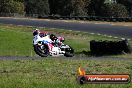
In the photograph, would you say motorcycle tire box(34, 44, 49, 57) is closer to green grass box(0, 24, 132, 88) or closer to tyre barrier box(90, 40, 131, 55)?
green grass box(0, 24, 132, 88)

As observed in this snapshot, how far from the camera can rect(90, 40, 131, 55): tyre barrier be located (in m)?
22.7

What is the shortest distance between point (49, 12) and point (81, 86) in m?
93.2

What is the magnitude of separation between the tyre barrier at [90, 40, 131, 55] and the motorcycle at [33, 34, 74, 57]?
259 inches

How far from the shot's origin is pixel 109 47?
74.6 ft

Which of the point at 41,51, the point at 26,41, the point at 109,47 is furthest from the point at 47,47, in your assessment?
the point at 26,41

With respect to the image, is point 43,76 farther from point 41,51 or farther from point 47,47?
point 41,51

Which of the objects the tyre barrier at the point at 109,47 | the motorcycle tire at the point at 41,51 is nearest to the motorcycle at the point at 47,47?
the motorcycle tire at the point at 41,51

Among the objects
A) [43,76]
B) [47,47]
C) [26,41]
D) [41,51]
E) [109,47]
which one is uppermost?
[43,76]

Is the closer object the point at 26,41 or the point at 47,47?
the point at 47,47

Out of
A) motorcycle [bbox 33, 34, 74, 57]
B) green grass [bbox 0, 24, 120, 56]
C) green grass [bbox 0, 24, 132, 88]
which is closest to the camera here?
green grass [bbox 0, 24, 132, 88]

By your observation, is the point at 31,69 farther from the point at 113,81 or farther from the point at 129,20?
Result: the point at 129,20

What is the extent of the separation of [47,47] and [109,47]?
24.1 ft

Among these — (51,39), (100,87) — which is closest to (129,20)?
(51,39)

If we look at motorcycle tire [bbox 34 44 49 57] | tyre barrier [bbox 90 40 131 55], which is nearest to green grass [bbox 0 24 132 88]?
motorcycle tire [bbox 34 44 49 57]
